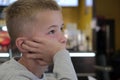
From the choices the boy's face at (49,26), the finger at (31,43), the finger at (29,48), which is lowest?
the finger at (29,48)

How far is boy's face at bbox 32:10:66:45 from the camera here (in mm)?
889

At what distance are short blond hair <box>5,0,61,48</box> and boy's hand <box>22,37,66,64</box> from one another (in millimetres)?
81

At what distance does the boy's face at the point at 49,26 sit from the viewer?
0.89m

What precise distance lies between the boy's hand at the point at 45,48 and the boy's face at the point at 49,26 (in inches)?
1.0

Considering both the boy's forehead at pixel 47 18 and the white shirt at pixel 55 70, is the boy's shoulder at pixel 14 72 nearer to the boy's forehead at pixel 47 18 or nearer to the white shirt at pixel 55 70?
the white shirt at pixel 55 70

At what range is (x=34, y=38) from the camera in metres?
0.89

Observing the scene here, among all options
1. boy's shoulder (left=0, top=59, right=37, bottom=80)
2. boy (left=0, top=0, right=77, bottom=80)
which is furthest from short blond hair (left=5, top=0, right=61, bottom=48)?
boy's shoulder (left=0, top=59, right=37, bottom=80)

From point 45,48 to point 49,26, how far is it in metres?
0.08

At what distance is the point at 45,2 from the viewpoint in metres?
0.92

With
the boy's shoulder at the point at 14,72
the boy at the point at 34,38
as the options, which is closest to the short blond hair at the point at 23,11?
the boy at the point at 34,38

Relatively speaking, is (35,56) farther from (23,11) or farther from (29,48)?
(23,11)

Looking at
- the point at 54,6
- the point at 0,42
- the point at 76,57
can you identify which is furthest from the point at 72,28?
the point at 54,6

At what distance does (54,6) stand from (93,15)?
7.09 meters

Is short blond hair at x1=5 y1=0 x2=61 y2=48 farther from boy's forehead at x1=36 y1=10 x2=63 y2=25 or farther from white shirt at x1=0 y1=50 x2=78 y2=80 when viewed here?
white shirt at x1=0 y1=50 x2=78 y2=80
